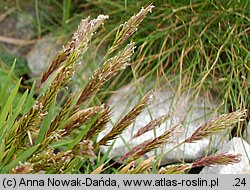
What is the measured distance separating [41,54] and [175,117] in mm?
866

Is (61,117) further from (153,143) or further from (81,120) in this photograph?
(153,143)

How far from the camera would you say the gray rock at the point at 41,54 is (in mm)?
2698

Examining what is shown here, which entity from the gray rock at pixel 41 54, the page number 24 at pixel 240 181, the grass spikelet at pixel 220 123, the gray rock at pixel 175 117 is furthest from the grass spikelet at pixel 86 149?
the gray rock at pixel 41 54

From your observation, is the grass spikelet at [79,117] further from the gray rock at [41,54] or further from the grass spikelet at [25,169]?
the gray rock at [41,54]

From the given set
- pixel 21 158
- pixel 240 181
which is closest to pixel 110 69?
pixel 21 158

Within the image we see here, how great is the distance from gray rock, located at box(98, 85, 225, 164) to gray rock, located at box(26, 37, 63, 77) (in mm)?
444

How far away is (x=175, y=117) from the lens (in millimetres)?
2168

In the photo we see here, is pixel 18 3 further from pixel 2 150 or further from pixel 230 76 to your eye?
pixel 2 150

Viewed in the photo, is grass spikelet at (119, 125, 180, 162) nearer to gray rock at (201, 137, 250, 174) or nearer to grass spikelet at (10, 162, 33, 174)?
grass spikelet at (10, 162, 33, 174)

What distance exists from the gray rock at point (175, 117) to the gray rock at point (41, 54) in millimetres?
444

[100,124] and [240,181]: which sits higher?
[100,124]

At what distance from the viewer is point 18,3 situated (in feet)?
9.46

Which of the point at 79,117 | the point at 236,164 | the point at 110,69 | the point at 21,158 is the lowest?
the point at 236,164

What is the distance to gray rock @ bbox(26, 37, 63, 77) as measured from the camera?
270cm
